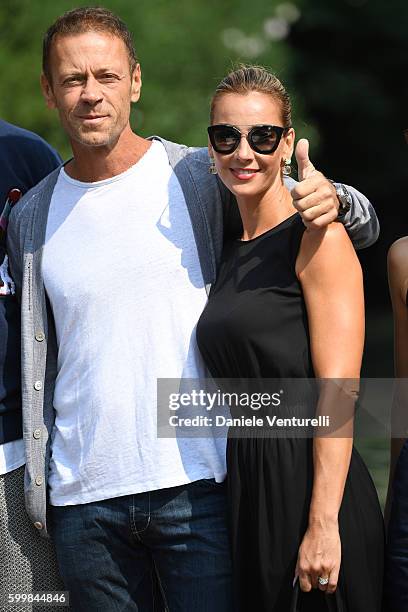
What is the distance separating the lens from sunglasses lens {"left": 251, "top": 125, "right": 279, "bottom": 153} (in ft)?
9.82

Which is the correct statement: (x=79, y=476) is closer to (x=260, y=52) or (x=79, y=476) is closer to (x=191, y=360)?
(x=191, y=360)

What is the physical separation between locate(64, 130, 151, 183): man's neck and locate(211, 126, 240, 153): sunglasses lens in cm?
34

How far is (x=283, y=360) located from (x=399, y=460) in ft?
1.45

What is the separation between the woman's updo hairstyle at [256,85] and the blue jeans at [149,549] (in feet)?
3.74

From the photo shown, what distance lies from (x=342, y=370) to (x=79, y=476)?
0.86 m

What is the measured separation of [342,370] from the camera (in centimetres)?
284

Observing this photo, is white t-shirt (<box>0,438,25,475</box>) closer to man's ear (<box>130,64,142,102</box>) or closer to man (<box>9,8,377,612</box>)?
man (<box>9,8,377,612</box>)

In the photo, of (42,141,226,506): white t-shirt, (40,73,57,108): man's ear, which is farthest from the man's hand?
(40,73,57,108): man's ear

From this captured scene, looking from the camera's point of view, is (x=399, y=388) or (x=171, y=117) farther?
(x=171, y=117)

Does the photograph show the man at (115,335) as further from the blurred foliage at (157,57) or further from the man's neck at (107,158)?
the blurred foliage at (157,57)

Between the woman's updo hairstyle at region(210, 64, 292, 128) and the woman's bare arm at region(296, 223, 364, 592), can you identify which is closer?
the woman's bare arm at region(296, 223, 364, 592)

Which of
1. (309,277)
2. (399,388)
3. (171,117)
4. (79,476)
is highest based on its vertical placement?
(171,117)

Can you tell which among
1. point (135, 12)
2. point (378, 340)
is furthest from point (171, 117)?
point (378, 340)

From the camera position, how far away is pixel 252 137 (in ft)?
9.83
